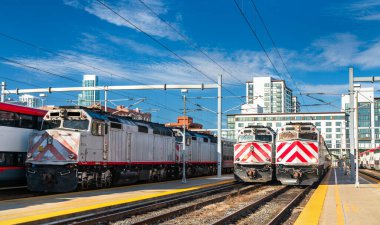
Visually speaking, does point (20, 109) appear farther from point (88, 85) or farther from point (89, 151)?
point (88, 85)

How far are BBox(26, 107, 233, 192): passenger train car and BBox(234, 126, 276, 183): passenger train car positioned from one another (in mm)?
5571

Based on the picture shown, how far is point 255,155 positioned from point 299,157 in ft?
8.56

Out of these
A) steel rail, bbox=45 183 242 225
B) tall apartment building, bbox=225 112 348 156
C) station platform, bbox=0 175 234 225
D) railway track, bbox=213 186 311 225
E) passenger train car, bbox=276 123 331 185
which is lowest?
railway track, bbox=213 186 311 225

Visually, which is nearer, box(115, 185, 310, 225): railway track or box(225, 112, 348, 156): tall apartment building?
box(115, 185, 310, 225): railway track

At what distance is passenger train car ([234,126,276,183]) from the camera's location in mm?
24281

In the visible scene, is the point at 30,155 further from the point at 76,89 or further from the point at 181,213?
the point at 76,89

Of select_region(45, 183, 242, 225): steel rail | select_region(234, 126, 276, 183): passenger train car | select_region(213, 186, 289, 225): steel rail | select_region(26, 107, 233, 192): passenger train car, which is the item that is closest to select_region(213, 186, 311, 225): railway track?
select_region(213, 186, 289, 225): steel rail

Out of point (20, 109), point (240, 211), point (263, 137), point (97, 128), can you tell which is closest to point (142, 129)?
Answer: point (97, 128)

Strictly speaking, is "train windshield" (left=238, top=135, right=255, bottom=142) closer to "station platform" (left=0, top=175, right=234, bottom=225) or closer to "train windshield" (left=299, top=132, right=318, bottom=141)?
"train windshield" (left=299, top=132, right=318, bottom=141)

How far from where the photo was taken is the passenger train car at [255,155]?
24.3 meters

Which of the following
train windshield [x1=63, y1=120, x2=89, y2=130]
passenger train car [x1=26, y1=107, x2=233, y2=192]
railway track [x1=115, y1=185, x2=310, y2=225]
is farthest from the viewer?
train windshield [x1=63, y1=120, x2=89, y2=130]

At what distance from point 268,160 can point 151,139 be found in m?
7.36

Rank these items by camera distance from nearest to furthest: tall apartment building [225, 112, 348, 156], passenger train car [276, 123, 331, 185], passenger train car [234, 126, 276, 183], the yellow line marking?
the yellow line marking → passenger train car [276, 123, 331, 185] → passenger train car [234, 126, 276, 183] → tall apartment building [225, 112, 348, 156]

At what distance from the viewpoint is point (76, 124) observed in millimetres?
19016
